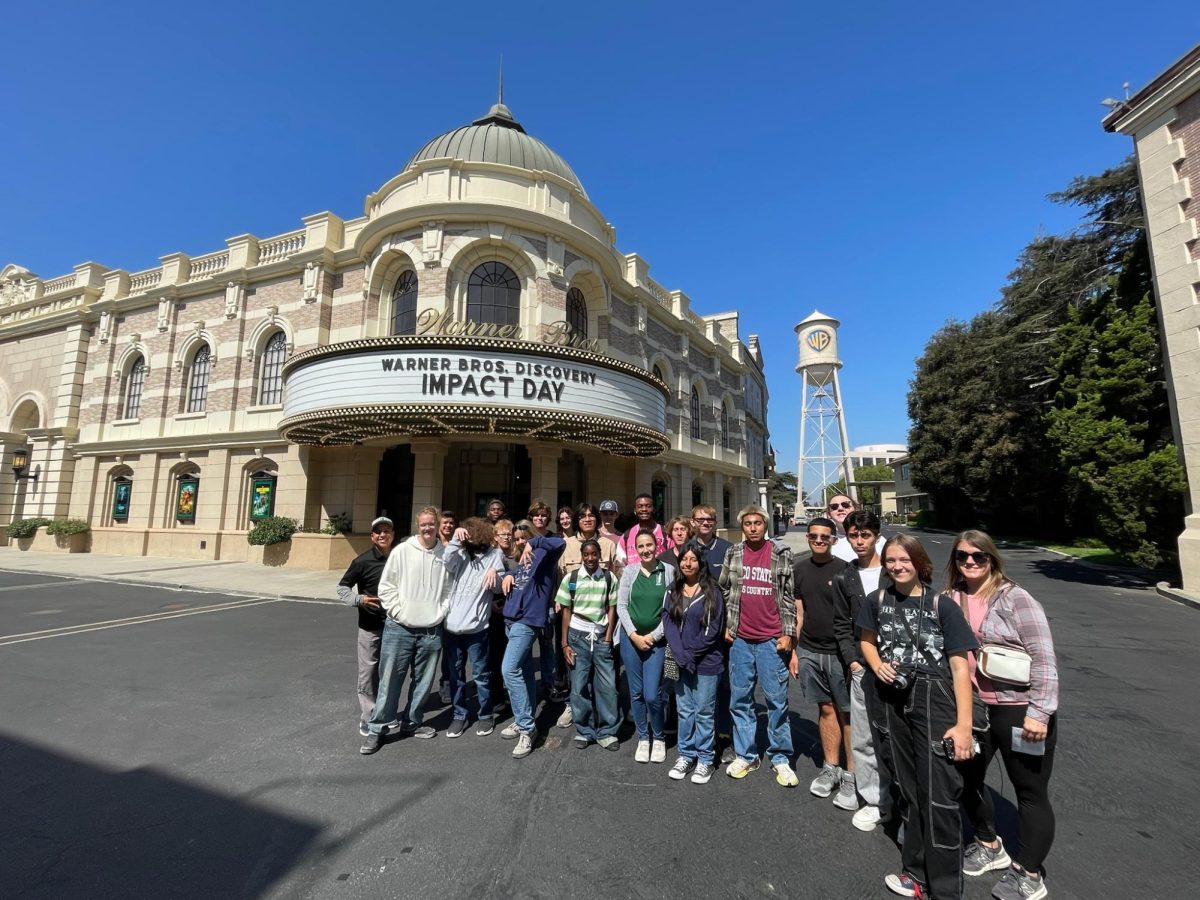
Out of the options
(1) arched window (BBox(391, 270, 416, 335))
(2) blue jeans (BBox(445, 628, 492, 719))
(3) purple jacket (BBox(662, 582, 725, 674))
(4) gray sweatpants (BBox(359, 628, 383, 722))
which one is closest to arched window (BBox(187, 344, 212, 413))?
(1) arched window (BBox(391, 270, 416, 335))

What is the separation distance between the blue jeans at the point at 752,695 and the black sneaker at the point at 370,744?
9.36 ft

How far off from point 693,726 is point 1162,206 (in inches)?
673

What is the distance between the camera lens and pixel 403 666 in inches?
173

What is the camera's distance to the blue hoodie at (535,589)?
15.1 feet

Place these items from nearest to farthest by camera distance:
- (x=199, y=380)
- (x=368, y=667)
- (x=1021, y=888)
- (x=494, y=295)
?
(x=1021, y=888) → (x=368, y=667) → (x=494, y=295) → (x=199, y=380)

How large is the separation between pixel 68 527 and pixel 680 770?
26.0 m

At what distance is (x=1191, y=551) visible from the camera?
10961 millimetres

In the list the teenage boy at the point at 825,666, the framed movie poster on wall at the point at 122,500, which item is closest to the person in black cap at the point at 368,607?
the teenage boy at the point at 825,666

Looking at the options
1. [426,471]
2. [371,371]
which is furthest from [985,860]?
[426,471]

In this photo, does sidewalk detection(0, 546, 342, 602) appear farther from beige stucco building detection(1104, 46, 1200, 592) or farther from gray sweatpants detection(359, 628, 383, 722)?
beige stucco building detection(1104, 46, 1200, 592)

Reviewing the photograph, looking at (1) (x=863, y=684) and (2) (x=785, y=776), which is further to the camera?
(2) (x=785, y=776)

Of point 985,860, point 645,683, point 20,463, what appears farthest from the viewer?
point 20,463

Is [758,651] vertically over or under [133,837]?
over

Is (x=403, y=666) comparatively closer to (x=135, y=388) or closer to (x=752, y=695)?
(x=752, y=695)
